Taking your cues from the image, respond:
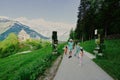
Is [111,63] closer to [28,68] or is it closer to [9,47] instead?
[28,68]

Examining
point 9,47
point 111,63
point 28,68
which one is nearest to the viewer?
point 28,68

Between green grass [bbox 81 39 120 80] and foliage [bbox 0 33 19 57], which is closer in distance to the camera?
green grass [bbox 81 39 120 80]

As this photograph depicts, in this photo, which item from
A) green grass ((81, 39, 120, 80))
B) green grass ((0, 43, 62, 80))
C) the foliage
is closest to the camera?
green grass ((0, 43, 62, 80))

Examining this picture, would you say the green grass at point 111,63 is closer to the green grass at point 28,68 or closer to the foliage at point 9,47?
the green grass at point 28,68

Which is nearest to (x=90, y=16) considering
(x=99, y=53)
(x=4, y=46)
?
(x=4, y=46)

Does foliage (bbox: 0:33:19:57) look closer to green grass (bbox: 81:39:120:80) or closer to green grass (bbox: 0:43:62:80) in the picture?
green grass (bbox: 0:43:62:80)

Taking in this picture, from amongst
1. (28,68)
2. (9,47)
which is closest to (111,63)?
(28,68)

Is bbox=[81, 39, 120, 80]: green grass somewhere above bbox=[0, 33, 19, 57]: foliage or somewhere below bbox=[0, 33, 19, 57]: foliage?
above

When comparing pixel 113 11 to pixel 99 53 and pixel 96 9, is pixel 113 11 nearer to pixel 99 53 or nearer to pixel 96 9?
pixel 96 9

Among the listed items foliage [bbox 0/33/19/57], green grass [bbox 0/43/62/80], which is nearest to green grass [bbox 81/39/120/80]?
green grass [bbox 0/43/62/80]

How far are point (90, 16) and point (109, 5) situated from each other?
18.3m

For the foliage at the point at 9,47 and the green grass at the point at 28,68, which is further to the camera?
the foliage at the point at 9,47

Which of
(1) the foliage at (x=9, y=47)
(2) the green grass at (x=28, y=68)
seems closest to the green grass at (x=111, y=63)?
(2) the green grass at (x=28, y=68)

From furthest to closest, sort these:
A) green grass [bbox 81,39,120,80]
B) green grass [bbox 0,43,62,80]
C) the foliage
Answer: the foliage, green grass [bbox 81,39,120,80], green grass [bbox 0,43,62,80]
